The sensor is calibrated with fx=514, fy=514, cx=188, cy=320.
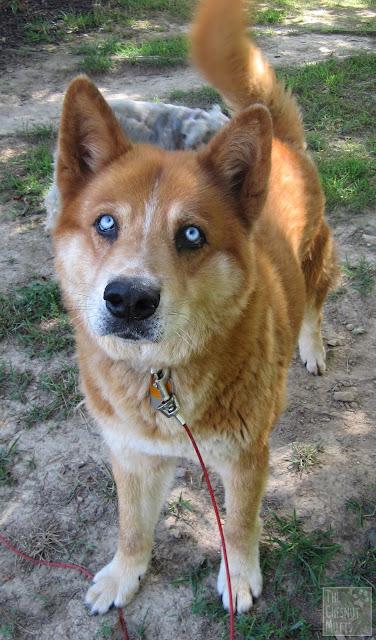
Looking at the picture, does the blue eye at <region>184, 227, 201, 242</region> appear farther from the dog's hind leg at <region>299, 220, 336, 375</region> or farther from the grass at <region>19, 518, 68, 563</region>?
the grass at <region>19, 518, 68, 563</region>

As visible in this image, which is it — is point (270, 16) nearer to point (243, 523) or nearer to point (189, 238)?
point (189, 238)

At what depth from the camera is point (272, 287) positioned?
2467 mm

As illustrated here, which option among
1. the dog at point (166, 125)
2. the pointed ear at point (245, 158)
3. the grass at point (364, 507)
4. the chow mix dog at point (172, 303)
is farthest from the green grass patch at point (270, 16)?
the grass at point (364, 507)

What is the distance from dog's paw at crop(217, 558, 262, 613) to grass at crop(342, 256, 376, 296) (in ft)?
7.92

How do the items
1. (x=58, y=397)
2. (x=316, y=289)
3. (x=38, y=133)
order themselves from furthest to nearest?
1. (x=38, y=133)
2. (x=316, y=289)
3. (x=58, y=397)

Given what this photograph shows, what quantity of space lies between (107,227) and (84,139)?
0.44m

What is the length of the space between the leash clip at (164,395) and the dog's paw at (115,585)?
921 millimetres

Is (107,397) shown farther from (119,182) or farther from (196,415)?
(119,182)

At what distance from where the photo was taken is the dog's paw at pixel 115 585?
236cm

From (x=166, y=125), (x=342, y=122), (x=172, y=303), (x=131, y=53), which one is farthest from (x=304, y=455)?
(x=131, y=53)

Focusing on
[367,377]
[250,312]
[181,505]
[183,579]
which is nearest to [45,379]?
[181,505]

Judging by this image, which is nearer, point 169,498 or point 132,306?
point 132,306

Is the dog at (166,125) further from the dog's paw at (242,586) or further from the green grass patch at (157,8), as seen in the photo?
the green grass patch at (157,8)

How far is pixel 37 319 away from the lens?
379 cm
